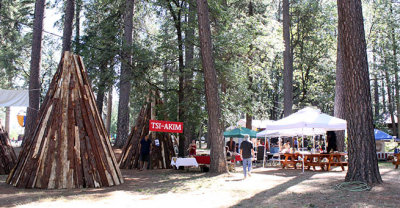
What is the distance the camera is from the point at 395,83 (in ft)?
101

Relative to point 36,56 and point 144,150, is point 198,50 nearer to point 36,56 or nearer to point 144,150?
point 144,150

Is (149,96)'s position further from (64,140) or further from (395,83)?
(395,83)

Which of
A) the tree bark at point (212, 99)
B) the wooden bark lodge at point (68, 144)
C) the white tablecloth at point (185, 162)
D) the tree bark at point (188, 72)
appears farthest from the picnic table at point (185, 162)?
the wooden bark lodge at point (68, 144)

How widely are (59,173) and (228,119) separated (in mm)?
7441

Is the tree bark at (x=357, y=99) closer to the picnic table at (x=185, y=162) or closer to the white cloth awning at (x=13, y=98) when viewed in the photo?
the picnic table at (x=185, y=162)

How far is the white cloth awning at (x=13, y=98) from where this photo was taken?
12795mm

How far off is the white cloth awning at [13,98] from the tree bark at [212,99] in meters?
6.85

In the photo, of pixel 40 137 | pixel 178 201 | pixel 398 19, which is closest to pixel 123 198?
pixel 178 201

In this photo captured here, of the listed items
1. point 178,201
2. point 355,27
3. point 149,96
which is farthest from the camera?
point 149,96

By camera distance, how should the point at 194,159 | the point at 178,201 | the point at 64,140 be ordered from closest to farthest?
the point at 178,201 → the point at 64,140 → the point at 194,159

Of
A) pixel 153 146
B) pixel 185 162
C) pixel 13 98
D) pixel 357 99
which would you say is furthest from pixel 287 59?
pixel 13 98

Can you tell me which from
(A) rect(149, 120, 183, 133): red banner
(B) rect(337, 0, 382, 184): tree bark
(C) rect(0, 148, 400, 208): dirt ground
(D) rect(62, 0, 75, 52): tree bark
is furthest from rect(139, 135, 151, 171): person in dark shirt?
(B) rect(337, 0, 382, 184): tree bark

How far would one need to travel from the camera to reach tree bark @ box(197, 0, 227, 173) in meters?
12.9

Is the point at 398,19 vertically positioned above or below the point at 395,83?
above
